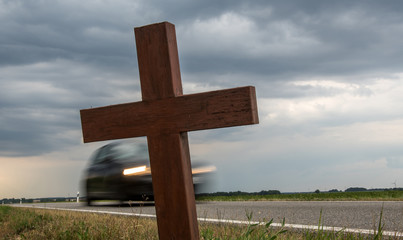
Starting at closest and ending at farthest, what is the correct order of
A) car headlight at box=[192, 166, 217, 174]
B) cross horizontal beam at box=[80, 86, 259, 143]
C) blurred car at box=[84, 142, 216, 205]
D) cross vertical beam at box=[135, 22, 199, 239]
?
cross horizontal beam at box=[80, 86, 259, 143], cross vertical beam at box=[135, 22, 199, 239], blurred car at box=[84, 142, 216, 205], car headlight at box=[192, 166, 217, 174]

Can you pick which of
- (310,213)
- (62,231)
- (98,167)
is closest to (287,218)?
(310,213)

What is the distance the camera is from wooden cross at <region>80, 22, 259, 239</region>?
3.71 metres

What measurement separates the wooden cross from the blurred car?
6.47m

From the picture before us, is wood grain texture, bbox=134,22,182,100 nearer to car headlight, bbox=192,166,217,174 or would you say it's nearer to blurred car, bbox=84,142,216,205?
blurred car, bbox=84,142,216,205

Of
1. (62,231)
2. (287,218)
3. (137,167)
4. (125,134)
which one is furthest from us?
(137,167)

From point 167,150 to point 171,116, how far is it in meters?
0.29

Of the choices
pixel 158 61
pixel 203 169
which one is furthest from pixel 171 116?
pixel 203 169

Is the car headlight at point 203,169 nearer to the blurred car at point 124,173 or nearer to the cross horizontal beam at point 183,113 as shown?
the blurred car at point 124,173

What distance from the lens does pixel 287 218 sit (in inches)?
295

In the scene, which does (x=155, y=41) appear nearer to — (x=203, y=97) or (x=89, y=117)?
(x=203, y=97)

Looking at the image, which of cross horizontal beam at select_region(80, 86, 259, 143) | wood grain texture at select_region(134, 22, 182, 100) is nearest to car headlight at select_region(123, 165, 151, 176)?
cross horizontal beam at select_region(80, 86, 259, 143)

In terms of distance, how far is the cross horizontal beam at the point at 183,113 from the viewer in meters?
3.67

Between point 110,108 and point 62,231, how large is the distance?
2234 mm

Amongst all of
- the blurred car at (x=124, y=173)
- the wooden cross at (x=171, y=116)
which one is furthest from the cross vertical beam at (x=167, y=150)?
the blurred car at (x=124, y=173)
